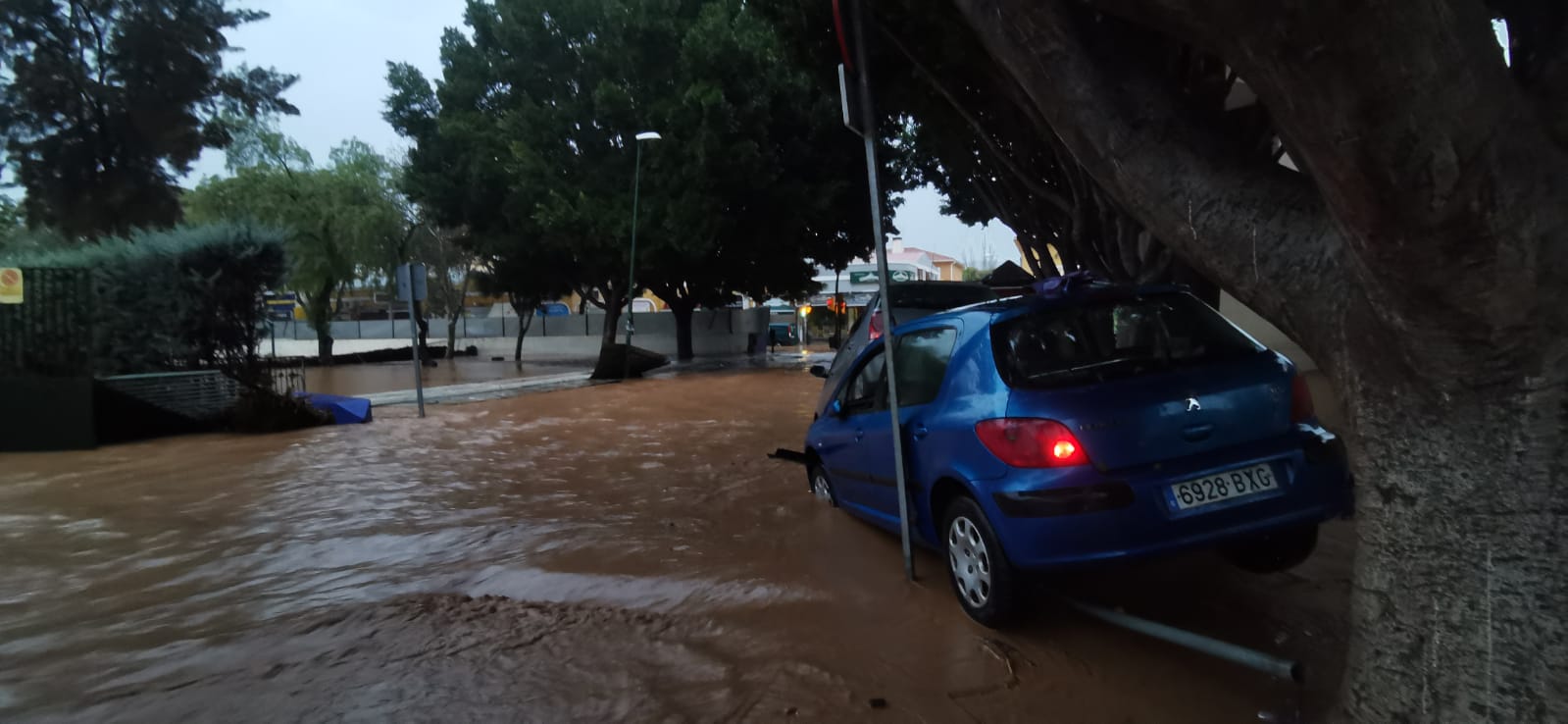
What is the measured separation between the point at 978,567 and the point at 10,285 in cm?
1198

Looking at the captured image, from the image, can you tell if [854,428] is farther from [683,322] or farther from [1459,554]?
[683,322]

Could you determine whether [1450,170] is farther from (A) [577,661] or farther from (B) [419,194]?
(B) [419,194]

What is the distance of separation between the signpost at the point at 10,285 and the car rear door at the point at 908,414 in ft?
35.5

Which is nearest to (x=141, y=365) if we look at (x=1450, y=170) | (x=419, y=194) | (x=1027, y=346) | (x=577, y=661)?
(x=577, y=661)

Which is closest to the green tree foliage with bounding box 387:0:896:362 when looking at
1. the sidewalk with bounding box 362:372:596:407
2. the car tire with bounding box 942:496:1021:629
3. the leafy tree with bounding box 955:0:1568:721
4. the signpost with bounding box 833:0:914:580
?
the sidewalk with bounding box 362:372:596:407

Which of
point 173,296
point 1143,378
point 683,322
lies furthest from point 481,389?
point 1143,378

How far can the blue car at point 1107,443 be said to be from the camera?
3.55 meters

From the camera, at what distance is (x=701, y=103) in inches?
854

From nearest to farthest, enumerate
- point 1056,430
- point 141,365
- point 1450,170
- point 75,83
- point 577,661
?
point 1450,170 → point 1056,430 → point 577,661 → point 141,365 → point 75,83

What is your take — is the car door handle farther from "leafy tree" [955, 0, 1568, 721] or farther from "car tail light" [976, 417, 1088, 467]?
"leafy tree" [955, 0, 1568, 721]

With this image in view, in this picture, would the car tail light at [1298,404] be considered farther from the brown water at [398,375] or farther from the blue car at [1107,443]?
the brown water at [398,375]

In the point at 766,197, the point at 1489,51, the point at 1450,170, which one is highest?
the point at 766,197

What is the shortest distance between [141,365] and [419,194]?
55.9 feet

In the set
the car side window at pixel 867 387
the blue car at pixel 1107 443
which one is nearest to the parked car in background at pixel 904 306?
the car side window at pixel 867 387
